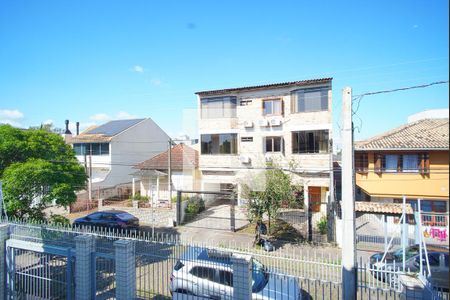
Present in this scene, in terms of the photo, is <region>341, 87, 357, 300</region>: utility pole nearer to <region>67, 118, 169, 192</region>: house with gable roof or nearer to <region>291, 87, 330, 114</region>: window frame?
<region>291, 87, 330, 114</region>: window frame

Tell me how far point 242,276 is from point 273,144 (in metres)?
14.3

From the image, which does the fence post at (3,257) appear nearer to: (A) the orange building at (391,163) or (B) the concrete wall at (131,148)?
(A) the orange building at (391,163)

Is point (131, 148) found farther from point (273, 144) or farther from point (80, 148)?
point (273, 144)

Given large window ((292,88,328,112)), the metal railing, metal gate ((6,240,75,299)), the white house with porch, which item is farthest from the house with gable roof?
the metal railing

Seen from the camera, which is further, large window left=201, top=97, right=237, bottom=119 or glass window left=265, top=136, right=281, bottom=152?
large window left=201, top=97, right=237, bottom=119

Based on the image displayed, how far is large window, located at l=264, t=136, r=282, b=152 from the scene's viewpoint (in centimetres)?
1867

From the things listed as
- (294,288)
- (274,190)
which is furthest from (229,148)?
(294,288)

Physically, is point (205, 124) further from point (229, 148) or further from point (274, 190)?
point (274, 190)

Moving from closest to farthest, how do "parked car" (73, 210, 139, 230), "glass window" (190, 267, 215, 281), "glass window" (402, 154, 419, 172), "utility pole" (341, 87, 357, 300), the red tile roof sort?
"utility pole" (341, 87, 357, 300), "glass window" (190, 267, 215, 281), the red tile roof, "glass window" (402, 154, 419, 172), "parked car" (73, 210, 139, 230)

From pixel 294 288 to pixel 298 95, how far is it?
43.5 feet

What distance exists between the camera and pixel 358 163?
1606 centimetres

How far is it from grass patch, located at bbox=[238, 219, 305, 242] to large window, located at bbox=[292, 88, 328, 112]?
7000 millimetres

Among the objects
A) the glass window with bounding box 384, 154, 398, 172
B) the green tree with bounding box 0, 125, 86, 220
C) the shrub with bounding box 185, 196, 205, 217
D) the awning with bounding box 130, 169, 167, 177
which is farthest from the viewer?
the awning with bounding box 130, 169, 167, 177

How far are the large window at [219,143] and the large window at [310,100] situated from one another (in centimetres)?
464
